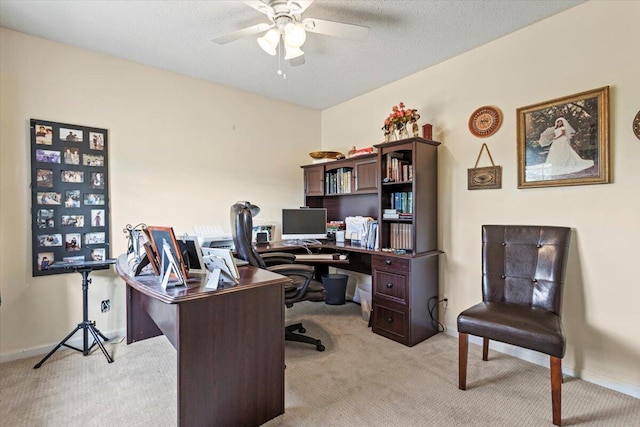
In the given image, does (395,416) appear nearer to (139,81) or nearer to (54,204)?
(54,204)

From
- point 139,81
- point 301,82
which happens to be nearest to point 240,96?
point 301,82

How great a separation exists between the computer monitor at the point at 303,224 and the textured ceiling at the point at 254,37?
1.49 m

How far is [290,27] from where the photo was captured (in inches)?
73.7

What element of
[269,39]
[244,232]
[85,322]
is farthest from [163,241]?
[85,322]

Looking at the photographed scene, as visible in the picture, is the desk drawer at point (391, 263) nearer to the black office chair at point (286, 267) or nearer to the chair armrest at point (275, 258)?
the black office chair at point (286, 267)

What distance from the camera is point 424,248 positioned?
9.24 ft

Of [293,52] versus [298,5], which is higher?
[298,5]

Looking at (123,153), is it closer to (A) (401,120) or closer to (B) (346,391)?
(A) (401,120)

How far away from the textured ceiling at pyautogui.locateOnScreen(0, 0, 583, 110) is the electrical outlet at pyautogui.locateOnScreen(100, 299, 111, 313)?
223cm

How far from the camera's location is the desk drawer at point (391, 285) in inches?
107

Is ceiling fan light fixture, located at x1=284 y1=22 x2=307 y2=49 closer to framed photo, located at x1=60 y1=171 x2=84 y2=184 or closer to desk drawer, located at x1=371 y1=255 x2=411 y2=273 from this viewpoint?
desk drawer, located at x1=371 y1=255 x2=411 y2=273

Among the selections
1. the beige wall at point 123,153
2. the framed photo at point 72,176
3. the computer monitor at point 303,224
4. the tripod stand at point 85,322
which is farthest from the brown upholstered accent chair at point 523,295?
the framed photo at point 72,176

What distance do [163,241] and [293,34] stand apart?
1440 mm

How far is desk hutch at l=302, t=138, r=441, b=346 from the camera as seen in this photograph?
106 inches
